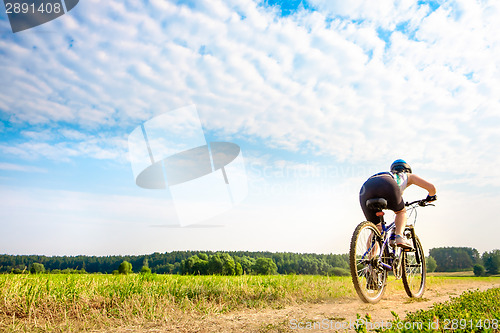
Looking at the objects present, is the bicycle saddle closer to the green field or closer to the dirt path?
the dirt path

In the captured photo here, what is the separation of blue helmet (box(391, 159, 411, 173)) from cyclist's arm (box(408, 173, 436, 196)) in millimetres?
166

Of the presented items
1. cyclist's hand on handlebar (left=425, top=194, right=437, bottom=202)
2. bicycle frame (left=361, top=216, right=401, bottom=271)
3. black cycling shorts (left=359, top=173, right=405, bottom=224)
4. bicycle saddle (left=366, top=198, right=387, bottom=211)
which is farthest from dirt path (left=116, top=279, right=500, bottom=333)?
cyclist's hand on handlebar (left=425, top=194, right=437, bottom=202)

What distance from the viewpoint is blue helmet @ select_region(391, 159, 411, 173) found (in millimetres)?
6830

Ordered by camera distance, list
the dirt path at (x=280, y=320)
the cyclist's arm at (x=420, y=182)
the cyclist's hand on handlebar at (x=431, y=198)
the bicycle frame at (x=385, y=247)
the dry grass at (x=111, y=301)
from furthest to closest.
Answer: the cyclist's hand on handlebar at (x=431, y=198)
the cyclist's arm at (x=420, y=182)
the bicycle frame at (x=385, y=247)
the dry grass at (x=111, y=301)
the dirt path at (x=280, y=320)

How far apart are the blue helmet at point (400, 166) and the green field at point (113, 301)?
311cm

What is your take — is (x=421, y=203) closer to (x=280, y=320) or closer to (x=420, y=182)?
(x=420, y=182)

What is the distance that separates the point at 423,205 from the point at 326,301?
11.1 ft

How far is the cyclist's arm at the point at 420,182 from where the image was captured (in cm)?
671

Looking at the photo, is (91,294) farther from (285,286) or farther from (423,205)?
(423,205)

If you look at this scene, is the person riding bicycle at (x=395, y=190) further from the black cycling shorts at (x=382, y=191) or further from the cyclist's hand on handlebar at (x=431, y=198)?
the cyclist's hand on handlebar at (x=431, y=198)

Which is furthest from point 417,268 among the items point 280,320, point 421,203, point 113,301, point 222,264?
point 222,264

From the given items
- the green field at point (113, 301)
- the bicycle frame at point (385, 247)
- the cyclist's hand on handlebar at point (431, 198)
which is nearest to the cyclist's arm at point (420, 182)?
the cyclist's hand on handlebar at point (431, 198)

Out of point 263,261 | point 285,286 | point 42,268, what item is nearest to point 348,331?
point 285,286

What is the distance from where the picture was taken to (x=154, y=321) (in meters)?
3.96
